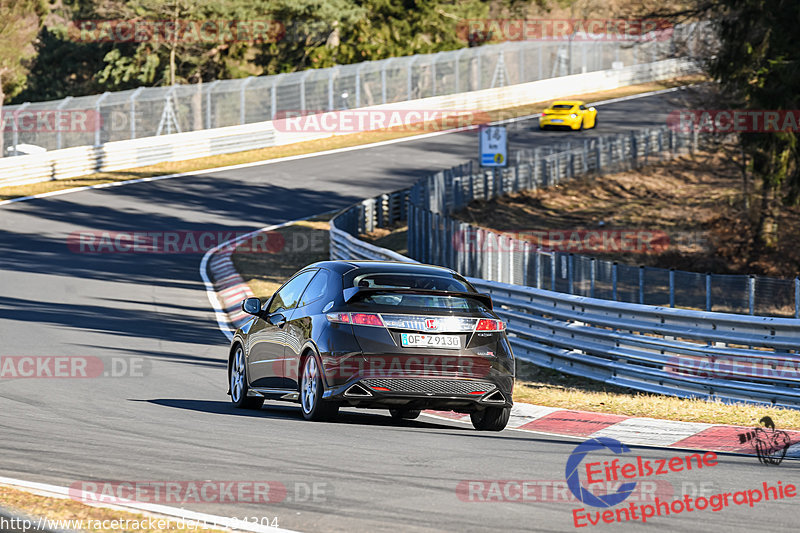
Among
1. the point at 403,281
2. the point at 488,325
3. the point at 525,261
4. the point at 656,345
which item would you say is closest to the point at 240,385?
the point at 403,281

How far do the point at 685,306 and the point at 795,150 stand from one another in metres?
8.17

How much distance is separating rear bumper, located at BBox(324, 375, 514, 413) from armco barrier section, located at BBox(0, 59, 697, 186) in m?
27.8

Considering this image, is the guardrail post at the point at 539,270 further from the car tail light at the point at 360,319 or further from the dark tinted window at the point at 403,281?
the car tail light at the point at 360,319

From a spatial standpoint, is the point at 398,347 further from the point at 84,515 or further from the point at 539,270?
the point at 539,270

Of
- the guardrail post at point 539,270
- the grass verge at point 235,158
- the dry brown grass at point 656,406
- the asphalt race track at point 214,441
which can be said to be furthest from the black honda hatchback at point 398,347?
the grass verge at point 235,158

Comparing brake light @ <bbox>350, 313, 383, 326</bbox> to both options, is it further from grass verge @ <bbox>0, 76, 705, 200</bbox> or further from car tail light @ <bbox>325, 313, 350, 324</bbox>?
grass verge @ <bbox>0, 76, 705, 200</bbox>

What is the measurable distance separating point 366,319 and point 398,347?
0.36 m

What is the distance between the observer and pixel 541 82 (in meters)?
63.2

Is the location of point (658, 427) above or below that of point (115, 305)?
above

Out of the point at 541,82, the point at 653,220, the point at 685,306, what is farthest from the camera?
the point at 541,82

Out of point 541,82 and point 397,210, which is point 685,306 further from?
point 541,82

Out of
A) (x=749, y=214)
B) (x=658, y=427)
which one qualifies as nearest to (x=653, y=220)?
(x=749, y=214)

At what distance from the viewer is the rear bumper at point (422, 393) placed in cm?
945

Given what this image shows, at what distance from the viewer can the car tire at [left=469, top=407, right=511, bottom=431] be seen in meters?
10.1
